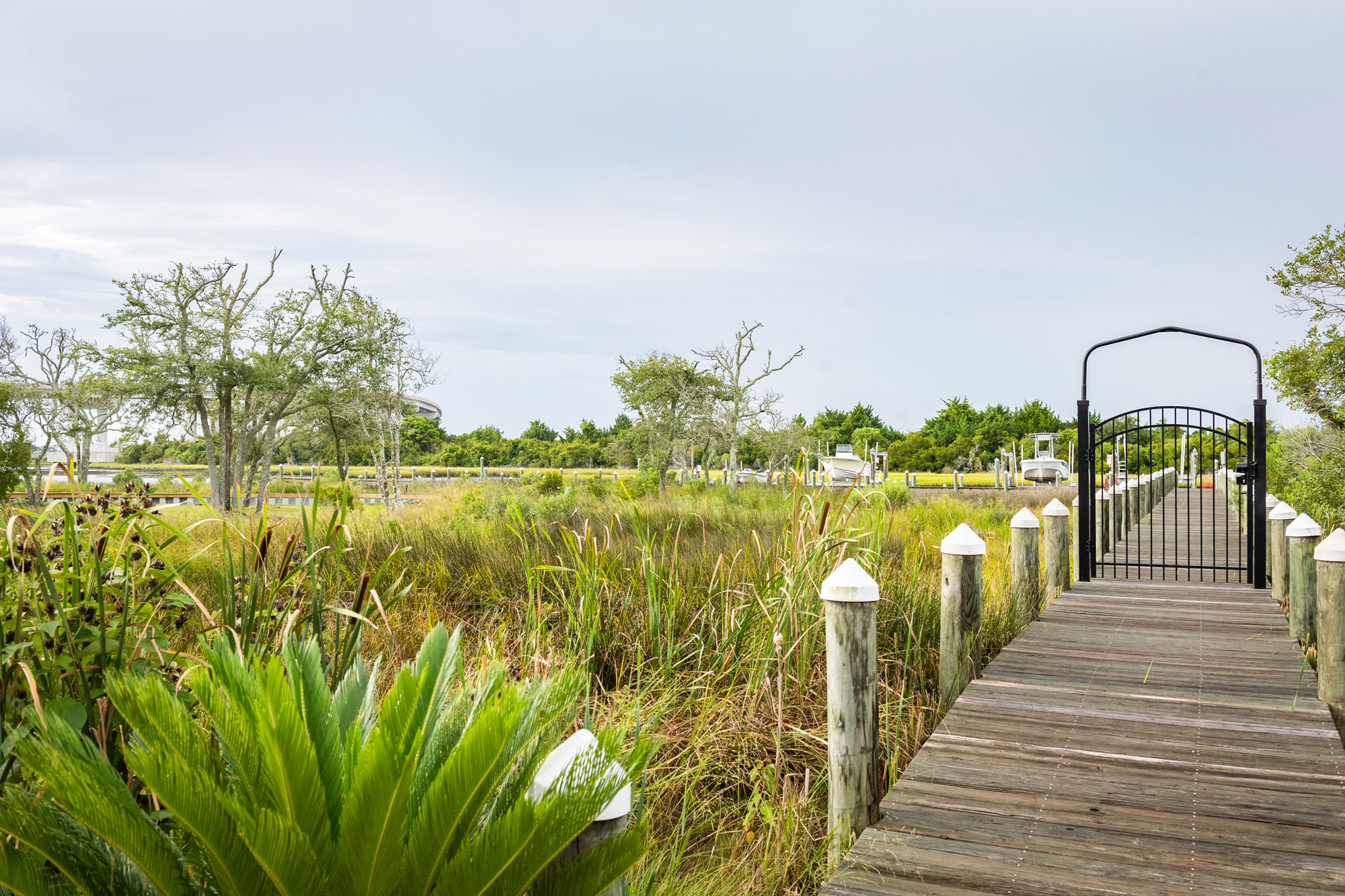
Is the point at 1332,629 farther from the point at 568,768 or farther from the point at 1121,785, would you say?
the point at 568,768

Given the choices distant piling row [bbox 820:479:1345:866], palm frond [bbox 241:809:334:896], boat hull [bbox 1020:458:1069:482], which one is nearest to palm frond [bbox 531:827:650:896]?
palm frond [bbox 241:809:334:896]

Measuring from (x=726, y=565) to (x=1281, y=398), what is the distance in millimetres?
19758

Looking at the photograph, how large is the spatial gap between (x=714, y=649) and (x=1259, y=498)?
6.16 metres

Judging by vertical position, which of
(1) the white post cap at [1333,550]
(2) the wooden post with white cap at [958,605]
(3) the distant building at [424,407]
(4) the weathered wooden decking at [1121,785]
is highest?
(3) the distant building at [424,407]

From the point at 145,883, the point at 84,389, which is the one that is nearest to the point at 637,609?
the point at 145,883

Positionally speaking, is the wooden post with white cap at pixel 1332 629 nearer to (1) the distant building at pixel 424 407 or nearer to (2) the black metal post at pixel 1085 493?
(2) the black metal post at pixel 1085 493

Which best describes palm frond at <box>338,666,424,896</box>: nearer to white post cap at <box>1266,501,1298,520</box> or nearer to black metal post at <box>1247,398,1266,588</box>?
black metal post at <box>1247,398,1266,588</box>

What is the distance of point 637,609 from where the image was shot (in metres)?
5.05

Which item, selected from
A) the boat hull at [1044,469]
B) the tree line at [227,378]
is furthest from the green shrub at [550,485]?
the boat hull at [1044,469]

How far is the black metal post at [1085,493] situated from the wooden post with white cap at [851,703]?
5.74 m

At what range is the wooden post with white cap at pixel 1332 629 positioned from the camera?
4.52 metres

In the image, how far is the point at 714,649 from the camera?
184 inches

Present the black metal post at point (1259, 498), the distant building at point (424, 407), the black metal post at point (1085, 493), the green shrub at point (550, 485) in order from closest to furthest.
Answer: the black metal post at point (1259, 498), the black metal post at point (1085, 493), the green shrub at point (550, 485), the distant building at point (424, 407)

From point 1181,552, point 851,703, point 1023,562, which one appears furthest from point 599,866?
point 1181,552
